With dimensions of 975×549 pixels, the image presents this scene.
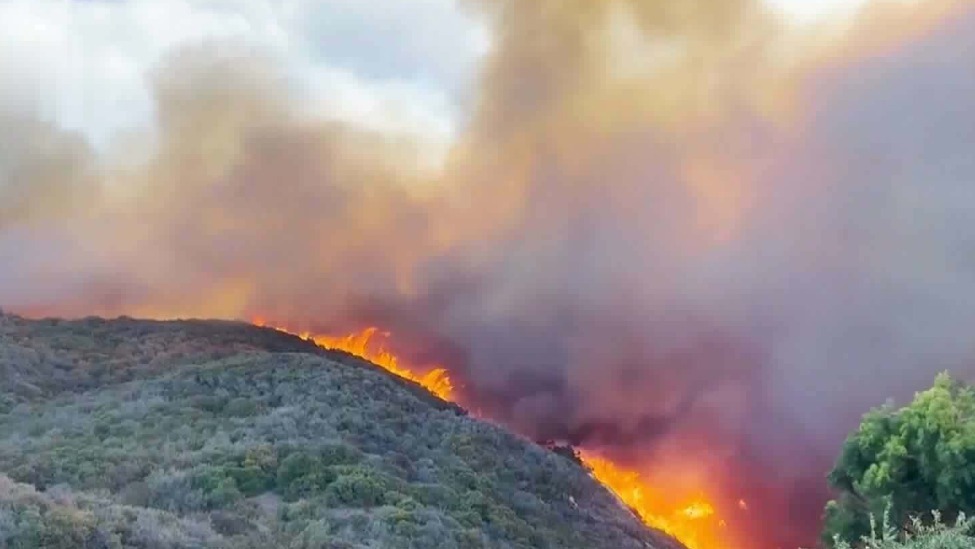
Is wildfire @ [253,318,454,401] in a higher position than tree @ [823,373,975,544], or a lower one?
higher

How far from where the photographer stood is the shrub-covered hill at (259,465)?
1636cm

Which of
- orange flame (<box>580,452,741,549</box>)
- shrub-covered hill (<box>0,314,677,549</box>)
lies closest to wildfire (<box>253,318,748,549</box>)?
orange flame (<box>580,452,741,549</box>)

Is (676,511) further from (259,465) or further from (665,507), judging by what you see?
(259,465)

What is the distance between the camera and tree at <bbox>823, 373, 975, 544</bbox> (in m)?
19.8

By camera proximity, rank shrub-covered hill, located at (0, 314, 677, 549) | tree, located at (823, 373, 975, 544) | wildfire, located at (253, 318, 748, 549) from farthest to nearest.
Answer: wildfire, located at (253, 318, 748, 549) < tree, located at (823, 373, 975, 544) < shrub-covered hill, located at (0, 314, 677, 549)

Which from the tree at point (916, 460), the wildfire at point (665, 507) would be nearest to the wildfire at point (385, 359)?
the wildfire at point (665, 507)

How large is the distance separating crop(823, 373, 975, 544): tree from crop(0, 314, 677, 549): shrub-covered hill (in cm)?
640

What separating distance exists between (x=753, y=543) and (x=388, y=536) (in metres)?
30.2

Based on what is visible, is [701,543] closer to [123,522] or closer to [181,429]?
[181,429]

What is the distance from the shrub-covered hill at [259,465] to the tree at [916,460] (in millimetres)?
6396

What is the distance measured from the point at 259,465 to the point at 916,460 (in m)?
14.6

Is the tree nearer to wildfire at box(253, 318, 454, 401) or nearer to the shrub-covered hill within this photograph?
the shrub-covered hill

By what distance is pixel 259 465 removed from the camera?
20766 mm

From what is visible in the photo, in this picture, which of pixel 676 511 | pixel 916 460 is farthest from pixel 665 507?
pixel 916 460
